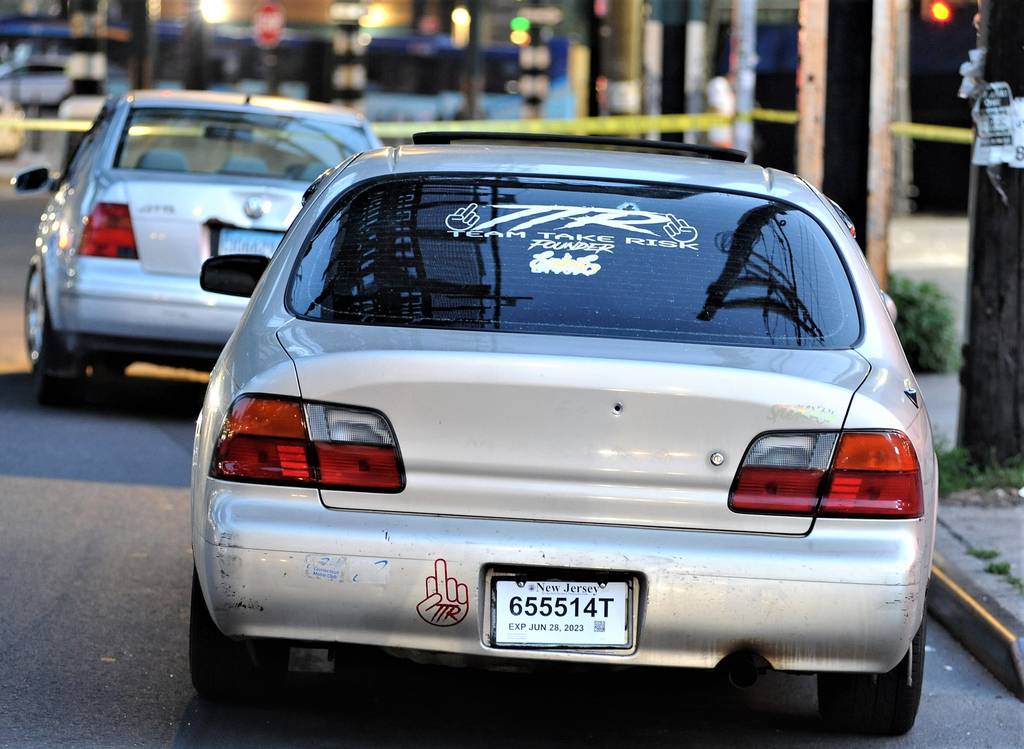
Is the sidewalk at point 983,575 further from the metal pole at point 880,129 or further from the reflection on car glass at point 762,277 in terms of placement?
the metal pole at point 880,129

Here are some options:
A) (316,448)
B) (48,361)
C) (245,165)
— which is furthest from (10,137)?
(316,448)

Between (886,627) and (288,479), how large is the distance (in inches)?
55.8

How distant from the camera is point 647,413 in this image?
4.38 metres

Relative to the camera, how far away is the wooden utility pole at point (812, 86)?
12.1 m

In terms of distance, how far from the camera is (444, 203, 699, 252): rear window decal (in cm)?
491

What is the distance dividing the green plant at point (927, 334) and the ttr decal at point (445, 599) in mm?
8573

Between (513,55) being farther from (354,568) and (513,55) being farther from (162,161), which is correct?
(354,568)

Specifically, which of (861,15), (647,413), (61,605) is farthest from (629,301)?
(861,15)

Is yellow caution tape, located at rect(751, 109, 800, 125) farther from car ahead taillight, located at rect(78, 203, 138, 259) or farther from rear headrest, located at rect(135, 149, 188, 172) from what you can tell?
car ahead taillight, located at rect(78, 203, 138, 259)

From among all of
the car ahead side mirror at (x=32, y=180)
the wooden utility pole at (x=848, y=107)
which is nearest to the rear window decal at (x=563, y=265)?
the car ahead side mirror at (x=32, y=180)

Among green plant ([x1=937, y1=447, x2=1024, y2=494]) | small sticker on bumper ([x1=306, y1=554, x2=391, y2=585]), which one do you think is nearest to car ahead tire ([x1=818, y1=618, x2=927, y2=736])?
small sticker on bumper ([x1=306, y1=554, x2=391, y2=585])

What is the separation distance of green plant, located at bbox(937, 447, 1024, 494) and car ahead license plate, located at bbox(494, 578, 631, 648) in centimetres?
405

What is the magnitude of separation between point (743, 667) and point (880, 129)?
795cm

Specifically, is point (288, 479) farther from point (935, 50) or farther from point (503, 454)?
point (935, 50)
